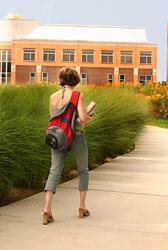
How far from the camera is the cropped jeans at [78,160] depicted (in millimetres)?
6840

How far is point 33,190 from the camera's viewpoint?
9.01 m

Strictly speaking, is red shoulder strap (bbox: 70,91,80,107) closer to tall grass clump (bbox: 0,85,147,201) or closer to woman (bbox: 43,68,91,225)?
woman (bbox: 43,68,91,225)

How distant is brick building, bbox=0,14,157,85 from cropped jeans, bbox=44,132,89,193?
81.3 metres

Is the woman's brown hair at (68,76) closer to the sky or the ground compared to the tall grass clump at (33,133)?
closer to the sky

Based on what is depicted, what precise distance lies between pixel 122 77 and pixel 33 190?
275ft

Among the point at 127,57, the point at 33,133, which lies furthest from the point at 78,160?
the point at 127,57

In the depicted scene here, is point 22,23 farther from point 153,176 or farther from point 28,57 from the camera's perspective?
point 153,176

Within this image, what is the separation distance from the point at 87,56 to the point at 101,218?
84475 mm

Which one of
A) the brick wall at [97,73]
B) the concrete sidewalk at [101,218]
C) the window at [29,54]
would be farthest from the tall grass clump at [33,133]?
the window at [29,54]

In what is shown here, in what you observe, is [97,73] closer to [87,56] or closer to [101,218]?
[87,56]

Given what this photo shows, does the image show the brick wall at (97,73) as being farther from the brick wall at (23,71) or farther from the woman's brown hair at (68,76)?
the woman's brown hair at (68,76)

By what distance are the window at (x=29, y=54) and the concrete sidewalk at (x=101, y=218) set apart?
3168 inches

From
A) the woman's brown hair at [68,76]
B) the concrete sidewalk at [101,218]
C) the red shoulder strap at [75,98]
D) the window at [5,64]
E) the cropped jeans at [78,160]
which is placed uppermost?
the window at [5,64]

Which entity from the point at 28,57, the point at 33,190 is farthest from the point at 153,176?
the point at 28,57
